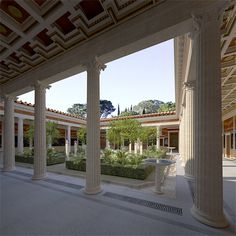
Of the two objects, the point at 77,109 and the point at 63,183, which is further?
the point at 77,109

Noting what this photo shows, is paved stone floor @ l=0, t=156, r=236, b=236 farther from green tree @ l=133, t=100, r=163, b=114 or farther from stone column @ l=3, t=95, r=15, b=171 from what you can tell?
green tree @ l=133, t=100, r=163, b=114

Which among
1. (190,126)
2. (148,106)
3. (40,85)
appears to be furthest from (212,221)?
(148,106)

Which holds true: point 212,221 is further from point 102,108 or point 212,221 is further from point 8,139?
point 102,108

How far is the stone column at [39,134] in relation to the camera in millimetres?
6781

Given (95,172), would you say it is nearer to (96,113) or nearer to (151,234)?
(96,113)

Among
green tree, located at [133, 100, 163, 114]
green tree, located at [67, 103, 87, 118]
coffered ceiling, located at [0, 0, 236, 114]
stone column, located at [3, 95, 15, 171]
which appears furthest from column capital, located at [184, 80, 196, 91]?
green tree, located at [67, 103, 87, 118]

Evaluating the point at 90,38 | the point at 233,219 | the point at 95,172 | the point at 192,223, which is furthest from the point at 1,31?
the point at 233,219

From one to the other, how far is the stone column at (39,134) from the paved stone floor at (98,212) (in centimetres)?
124

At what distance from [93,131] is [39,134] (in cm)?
313

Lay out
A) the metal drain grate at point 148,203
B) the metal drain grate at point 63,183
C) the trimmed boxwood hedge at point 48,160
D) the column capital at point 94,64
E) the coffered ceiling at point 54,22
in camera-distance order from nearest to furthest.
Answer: the metal drain grate at point 148,203 < the coffered ceiling at point 54,22 < the column capital at point 94,64 < the metal drain grate at point 63,183 < the trimmed boxwood hedge at point 48,160

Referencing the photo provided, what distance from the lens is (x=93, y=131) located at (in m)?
5.09

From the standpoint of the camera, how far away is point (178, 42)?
5.85 meters

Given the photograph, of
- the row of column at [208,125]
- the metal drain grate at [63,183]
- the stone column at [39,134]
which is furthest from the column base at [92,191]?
the stone column at [39,134]

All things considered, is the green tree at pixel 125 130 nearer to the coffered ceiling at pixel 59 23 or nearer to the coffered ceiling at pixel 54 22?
the coffered ceiling at pixel 59 23
